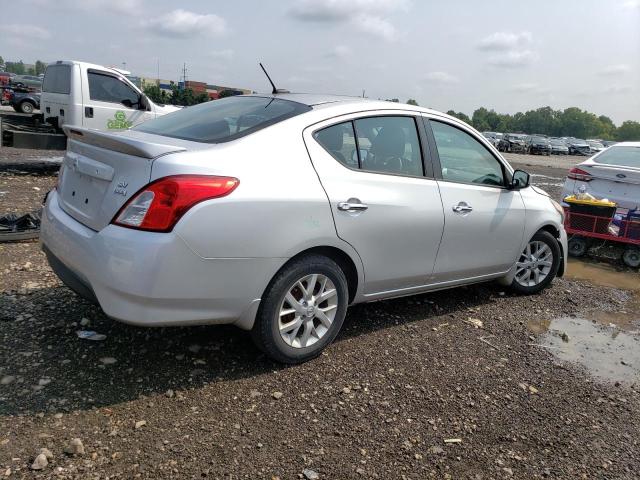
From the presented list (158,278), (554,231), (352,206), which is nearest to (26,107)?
(554,231)

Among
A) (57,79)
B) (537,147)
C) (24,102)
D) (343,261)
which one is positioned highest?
(57,79)

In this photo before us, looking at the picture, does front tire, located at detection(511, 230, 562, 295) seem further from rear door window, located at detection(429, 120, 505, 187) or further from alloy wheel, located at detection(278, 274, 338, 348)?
alloy wheel, located at detection(278, 274, 338, 348)

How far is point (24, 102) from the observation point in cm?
2438

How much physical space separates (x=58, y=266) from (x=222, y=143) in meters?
1.28

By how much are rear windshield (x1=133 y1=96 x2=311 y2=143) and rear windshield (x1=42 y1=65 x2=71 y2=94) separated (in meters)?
7.47

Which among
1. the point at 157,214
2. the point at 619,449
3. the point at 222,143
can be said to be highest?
the point at 222,143

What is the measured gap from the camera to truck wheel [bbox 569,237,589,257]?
7707 millimetres

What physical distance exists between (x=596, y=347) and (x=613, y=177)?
429 centimetres

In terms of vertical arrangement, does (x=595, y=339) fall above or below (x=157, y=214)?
below

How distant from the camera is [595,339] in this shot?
4.60 m

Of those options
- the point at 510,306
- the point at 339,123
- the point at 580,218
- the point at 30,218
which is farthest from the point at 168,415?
the point at 580,218

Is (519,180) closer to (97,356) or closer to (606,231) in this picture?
(606,231)

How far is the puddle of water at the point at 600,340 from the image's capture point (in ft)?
13.3

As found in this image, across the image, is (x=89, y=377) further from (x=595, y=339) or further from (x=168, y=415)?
(x=595, y=339)
